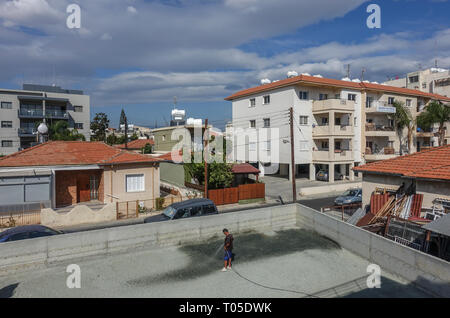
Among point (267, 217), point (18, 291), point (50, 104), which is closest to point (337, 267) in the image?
point (267, 217)

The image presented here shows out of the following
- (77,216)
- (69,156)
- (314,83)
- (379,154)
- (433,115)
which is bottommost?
(77,216)

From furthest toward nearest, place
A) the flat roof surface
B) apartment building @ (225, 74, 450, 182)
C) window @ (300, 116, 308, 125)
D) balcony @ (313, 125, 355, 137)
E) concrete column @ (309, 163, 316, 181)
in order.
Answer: concrete column @ (309, 163, 316, 181)
window @ (300, 116, 308, 125)
apartment building @ (225, 74, 450, 182)
balcony @ (313, 125, 355, 137)
the flat roof surface

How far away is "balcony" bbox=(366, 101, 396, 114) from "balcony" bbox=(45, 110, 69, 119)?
160ft

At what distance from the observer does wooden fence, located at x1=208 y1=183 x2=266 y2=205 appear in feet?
83.9

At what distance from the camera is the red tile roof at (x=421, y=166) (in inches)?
613

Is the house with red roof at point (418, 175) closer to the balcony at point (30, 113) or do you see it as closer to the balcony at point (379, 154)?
the balcony at point (379, 154)

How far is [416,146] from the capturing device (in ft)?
159

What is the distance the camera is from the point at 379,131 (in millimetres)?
42219

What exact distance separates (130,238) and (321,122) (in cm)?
3128

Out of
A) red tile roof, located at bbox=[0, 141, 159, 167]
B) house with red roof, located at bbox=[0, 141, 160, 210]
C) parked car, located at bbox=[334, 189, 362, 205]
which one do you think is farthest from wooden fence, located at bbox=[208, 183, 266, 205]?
parked car, located at bbox=[334, 189, 362, 205]

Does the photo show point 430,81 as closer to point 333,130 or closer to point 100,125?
point 333,130

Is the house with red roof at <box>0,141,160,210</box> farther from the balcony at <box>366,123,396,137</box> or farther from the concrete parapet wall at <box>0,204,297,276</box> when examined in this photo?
the balcony at <box>366,123,396,137</box>

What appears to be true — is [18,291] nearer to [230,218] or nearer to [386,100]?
[230,218]

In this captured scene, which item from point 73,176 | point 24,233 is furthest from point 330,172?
point 24,233
